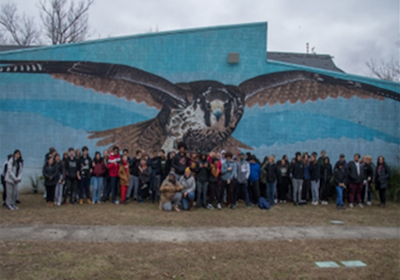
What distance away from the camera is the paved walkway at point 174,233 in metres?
7.83

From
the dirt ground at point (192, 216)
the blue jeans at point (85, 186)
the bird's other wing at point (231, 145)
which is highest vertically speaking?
the bird's other wing at point (231, 145)

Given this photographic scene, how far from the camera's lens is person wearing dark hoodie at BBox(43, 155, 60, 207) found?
36.0 feet

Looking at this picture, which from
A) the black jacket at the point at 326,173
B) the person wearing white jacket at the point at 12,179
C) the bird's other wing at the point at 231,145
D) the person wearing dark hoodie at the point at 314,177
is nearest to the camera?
the person wearing white jacket at the point at 12,179

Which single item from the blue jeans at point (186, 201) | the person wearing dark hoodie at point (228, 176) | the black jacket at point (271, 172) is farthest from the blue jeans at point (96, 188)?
the black jacket at point (271, 172)

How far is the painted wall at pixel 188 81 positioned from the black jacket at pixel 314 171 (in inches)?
63.7

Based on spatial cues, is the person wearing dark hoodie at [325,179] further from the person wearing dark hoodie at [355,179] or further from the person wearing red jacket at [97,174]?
the person wearing red jacket at [97,174]

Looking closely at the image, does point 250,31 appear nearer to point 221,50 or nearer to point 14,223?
point 221,50

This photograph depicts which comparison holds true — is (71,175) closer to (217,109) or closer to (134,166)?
(134,166)

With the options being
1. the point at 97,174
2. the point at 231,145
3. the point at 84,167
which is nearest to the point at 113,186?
the point at 97,174

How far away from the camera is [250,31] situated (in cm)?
1423

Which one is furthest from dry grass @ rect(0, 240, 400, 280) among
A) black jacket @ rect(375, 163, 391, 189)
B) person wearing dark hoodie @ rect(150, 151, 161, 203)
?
black jacket @ rect(375, 163, 391, 189)

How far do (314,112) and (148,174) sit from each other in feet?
23.8

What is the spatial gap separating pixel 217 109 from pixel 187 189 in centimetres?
414

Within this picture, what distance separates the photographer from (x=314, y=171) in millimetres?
12602
